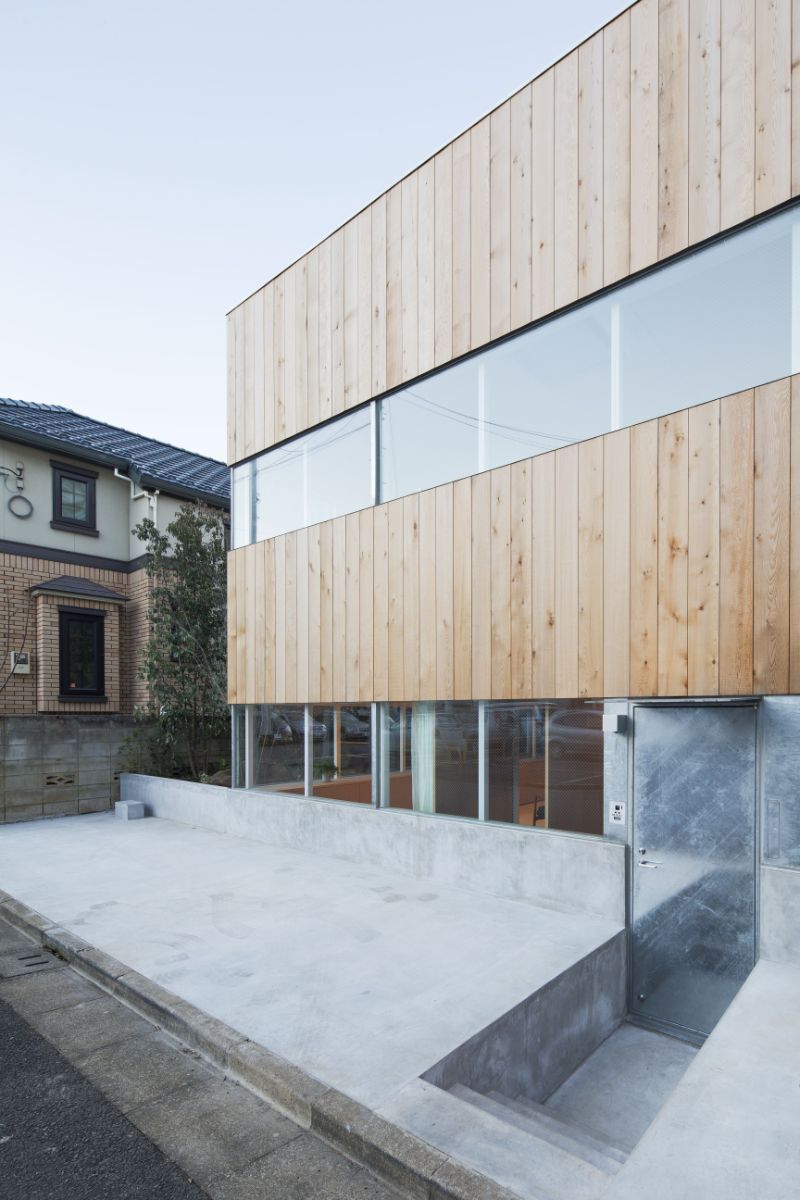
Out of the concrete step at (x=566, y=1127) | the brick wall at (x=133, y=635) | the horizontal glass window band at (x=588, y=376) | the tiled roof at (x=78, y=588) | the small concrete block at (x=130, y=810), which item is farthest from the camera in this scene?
the brick wall at (x=133, y=635)

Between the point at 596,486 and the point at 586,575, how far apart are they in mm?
725

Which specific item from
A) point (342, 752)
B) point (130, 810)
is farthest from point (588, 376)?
point (130, 810)

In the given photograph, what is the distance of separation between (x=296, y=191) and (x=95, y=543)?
8502 mm

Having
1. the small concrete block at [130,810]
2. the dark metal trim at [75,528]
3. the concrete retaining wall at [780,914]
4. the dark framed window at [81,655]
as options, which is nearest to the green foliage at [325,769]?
the small concrete block at [130,810]

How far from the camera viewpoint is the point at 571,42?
5773mm

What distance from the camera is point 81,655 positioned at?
12906mm

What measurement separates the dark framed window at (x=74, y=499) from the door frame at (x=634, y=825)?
38.0 ft

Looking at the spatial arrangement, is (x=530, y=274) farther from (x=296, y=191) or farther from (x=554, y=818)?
(x=296, y=191)

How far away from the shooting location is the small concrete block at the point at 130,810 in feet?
34.1

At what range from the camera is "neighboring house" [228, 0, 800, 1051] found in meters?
4.63

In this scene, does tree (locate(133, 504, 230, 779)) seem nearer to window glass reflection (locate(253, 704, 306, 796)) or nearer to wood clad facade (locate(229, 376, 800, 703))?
window glass reflection (locate(253, 704, 306, 796))

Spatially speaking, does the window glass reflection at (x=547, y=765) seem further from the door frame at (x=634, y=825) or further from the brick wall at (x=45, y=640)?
the brick wall at (x=45, y=640)

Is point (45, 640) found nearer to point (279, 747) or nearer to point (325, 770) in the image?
point (279, 747)

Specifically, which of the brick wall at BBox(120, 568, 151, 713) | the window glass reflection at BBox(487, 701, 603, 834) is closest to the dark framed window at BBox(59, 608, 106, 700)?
the brick wall at BBox(120, 568, 151, 713)
